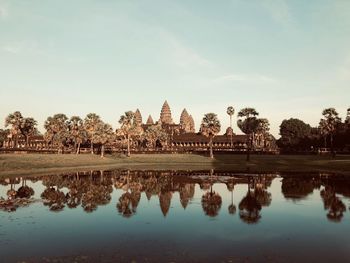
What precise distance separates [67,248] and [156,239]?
4639 millimetres

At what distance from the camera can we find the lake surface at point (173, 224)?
1691 centimetres

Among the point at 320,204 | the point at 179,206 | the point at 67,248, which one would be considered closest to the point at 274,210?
the point at 320,204

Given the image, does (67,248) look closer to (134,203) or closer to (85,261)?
(85,261)

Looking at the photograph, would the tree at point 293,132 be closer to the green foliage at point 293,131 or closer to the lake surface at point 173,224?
the green foliage at point 293,131

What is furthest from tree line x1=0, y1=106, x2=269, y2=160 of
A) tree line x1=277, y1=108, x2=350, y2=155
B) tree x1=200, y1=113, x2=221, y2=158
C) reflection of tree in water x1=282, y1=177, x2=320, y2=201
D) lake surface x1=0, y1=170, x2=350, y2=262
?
lake surface x1=0, y1=170, x2=350, y2=262

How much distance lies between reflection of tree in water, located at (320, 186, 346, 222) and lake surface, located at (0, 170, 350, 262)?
0.08 meters

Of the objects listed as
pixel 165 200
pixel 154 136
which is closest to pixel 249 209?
pixel 165 200

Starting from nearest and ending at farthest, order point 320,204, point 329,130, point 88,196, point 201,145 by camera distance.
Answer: point 320,204
point 88,196
point 329,130
point 201,145

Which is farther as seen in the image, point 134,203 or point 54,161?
point 54,161

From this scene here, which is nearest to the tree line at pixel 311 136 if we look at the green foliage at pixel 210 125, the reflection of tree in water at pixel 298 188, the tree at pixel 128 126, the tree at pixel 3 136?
the green foliage at pixel 210 125

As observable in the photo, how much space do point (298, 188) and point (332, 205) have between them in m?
12.0

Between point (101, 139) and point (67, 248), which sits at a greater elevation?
point (101, 139)

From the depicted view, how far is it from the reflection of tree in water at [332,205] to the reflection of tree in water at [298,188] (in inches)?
71.6

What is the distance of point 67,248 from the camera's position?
17641 millimetres
